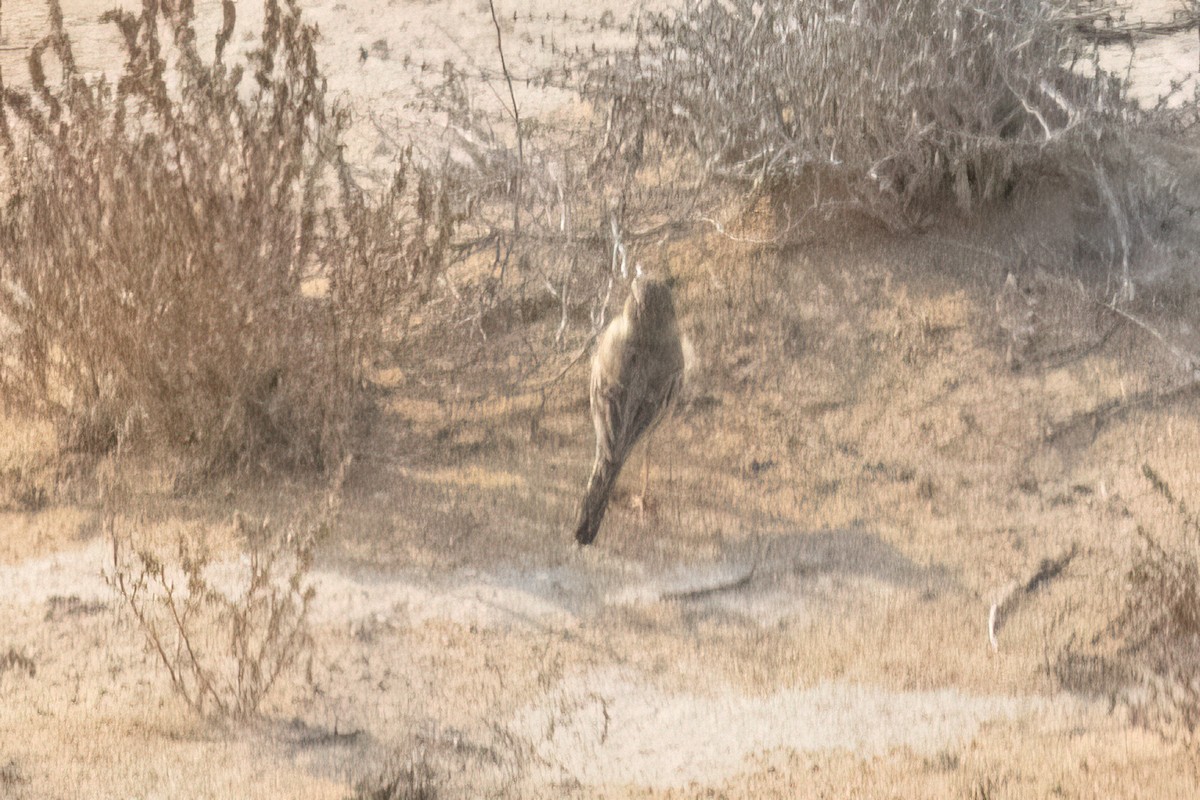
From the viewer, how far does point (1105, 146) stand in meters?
4.76

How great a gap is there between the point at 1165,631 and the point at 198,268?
3149 mm

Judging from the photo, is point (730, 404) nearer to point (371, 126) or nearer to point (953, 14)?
point (953, 14)

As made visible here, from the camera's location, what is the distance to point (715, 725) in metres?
2.85

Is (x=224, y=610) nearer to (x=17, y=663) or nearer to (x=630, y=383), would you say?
(x=17, y=663)

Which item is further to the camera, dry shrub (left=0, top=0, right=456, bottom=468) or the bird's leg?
dry shrub (left=0, top=0, right=456, bottom=468)

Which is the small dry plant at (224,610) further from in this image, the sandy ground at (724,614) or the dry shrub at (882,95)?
the dry shrub at (882,95)

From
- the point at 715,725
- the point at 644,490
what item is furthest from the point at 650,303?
the point at 715,725

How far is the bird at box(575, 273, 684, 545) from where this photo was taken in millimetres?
3432

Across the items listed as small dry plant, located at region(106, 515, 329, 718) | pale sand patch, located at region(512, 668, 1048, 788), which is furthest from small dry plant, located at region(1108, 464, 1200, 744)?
small dry plant, located at region(106, 515, 329, 718)

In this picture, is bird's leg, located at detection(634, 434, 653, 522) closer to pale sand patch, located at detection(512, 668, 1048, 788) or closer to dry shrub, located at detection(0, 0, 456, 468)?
pale sand patch, located at detection(512, 668, 1048, 788)

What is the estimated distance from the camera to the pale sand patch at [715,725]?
273cm

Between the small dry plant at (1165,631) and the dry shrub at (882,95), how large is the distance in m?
1.69

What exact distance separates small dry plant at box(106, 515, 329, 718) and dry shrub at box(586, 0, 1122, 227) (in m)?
2.36

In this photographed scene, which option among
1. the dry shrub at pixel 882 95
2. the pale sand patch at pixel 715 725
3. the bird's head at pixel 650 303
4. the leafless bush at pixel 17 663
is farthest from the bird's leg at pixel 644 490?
the leafless bush at pixel 17 663
